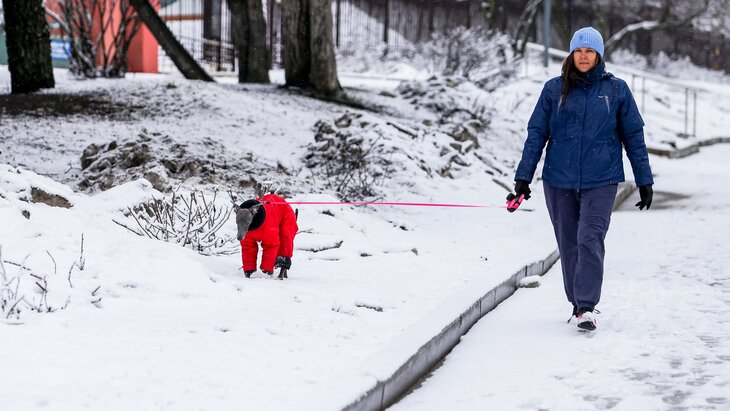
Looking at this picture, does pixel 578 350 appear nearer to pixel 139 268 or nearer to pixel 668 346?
pixel 668 346

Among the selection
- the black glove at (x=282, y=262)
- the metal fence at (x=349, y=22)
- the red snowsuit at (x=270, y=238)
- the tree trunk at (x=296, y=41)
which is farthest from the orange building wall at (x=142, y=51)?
the black glove at (x=282, y=262)

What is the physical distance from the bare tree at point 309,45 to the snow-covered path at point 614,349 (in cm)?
899

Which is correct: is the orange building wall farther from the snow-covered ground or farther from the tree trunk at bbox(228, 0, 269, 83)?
the snow-covered ground

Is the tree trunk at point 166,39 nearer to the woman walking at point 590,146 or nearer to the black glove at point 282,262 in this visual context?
the black glove at point 282,262

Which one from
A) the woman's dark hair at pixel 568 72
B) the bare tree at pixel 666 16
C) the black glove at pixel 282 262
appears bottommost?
the black glove at pixel 282 262

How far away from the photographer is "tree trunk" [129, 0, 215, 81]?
1845cm

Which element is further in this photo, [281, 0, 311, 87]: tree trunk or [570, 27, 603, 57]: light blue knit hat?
[281, 0, 311, 87]: tree trunk

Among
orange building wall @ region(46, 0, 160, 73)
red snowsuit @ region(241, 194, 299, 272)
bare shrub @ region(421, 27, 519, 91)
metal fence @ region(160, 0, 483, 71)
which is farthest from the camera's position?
metal fence @ region(160, 0, 483, 71)

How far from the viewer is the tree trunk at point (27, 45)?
15.8 meters

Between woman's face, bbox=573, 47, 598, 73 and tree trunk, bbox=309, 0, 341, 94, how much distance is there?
1157 cm

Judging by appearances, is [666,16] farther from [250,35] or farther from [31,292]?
[31,292]

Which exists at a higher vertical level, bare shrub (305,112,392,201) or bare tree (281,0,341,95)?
bare tree (281,0,341,95)

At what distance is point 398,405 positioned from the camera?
4.92m

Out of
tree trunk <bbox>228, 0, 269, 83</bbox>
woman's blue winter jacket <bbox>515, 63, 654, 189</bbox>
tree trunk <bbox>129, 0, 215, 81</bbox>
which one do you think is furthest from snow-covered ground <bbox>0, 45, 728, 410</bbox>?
tree trunk <bbox>228, 0, 269, 83</bbox>
